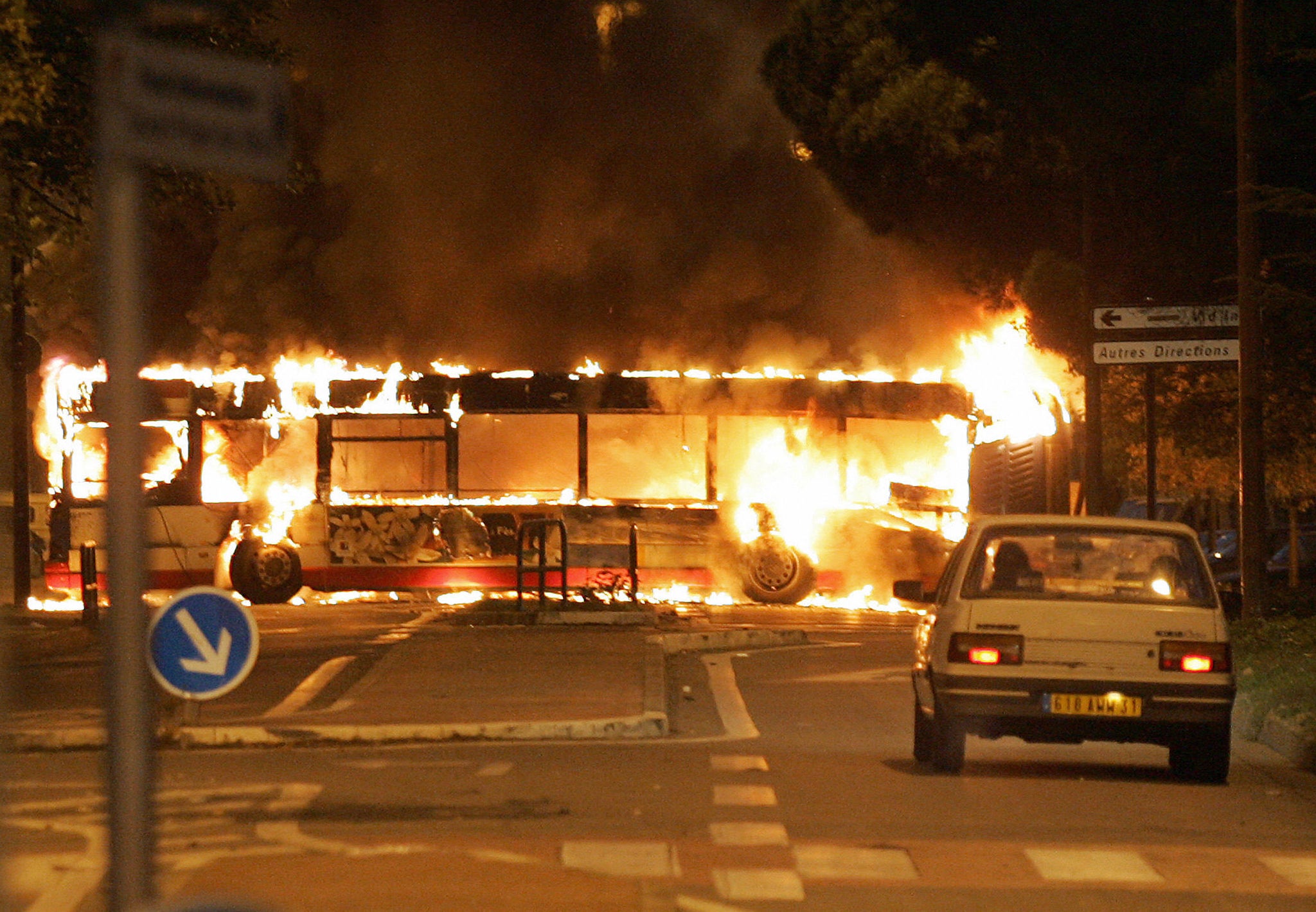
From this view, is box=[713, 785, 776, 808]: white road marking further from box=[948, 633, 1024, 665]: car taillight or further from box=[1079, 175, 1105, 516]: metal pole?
box=[1079, 175, 1105, 516]: metal pole

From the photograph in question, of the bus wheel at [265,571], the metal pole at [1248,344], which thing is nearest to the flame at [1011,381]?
the metal pole at [1248,344]

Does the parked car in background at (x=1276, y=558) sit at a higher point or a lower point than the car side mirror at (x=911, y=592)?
lower

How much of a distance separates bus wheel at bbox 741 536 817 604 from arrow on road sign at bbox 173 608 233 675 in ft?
57.8

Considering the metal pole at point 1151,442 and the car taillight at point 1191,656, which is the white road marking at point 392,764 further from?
the metal pole at point 1151,442

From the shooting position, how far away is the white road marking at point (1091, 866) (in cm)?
806

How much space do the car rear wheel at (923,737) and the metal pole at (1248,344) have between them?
22.3 ft

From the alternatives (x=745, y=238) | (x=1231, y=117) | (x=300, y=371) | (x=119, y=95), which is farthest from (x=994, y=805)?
(x=745, y=238)

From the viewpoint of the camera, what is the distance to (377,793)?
33.6 ft

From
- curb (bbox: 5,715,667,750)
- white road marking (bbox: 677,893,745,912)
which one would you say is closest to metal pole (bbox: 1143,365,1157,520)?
curb (bbox: 5,715,667,750)

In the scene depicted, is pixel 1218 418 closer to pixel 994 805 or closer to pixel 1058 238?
pixel 1058 238

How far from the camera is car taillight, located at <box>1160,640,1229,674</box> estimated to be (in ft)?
34.4

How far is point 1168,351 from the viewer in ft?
62.3

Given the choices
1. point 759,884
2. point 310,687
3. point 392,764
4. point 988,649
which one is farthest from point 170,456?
point 759,884

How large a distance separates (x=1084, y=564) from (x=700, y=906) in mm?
4415
